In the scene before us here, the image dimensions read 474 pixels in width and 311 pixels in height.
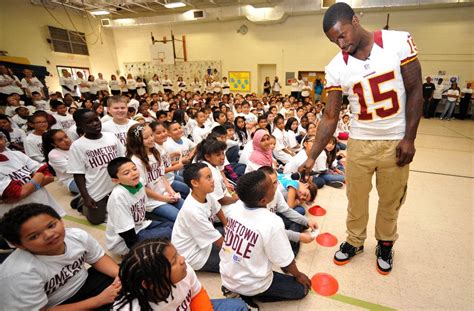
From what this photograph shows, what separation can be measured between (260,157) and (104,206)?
1787mm

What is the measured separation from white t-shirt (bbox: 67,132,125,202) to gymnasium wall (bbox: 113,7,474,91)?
9.68 m

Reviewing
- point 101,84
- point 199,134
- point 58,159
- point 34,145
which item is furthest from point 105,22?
point 58,159

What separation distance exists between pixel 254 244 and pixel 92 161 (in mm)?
1986

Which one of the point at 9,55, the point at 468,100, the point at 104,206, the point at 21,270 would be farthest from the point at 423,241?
the point at 9,55

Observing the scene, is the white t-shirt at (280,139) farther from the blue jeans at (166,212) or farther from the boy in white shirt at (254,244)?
the boy in white shirt at (254,244)

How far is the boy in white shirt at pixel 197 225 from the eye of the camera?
1.64m

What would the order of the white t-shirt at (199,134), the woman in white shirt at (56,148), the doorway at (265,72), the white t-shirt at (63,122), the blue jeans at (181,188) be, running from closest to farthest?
1. the woman in white shirt at (56,148)
2. the blue jeans at (181,188)
3. the white t-shirt at (199,134)
4. the white t-shirt at (63,122)
5. the doorway at (265,72)

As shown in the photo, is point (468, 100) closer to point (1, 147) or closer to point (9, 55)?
point (1, 147)

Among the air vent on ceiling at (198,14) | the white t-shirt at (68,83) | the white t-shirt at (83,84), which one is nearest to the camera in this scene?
the white t-shirt at (68,83)

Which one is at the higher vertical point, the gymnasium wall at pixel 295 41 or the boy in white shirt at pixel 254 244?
the gymnasium wall at pixel 295 41

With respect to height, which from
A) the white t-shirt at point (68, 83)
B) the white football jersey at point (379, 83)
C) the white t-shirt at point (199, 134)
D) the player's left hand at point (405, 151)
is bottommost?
the white t-shirt at point (199, 134)

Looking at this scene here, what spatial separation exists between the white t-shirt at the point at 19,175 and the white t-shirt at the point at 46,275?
0.83 metres

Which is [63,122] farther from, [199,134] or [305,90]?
[305,90]

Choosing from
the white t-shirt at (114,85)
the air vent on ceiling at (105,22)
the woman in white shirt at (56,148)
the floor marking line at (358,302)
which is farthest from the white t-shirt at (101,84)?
the floor marking line at (358,302)
